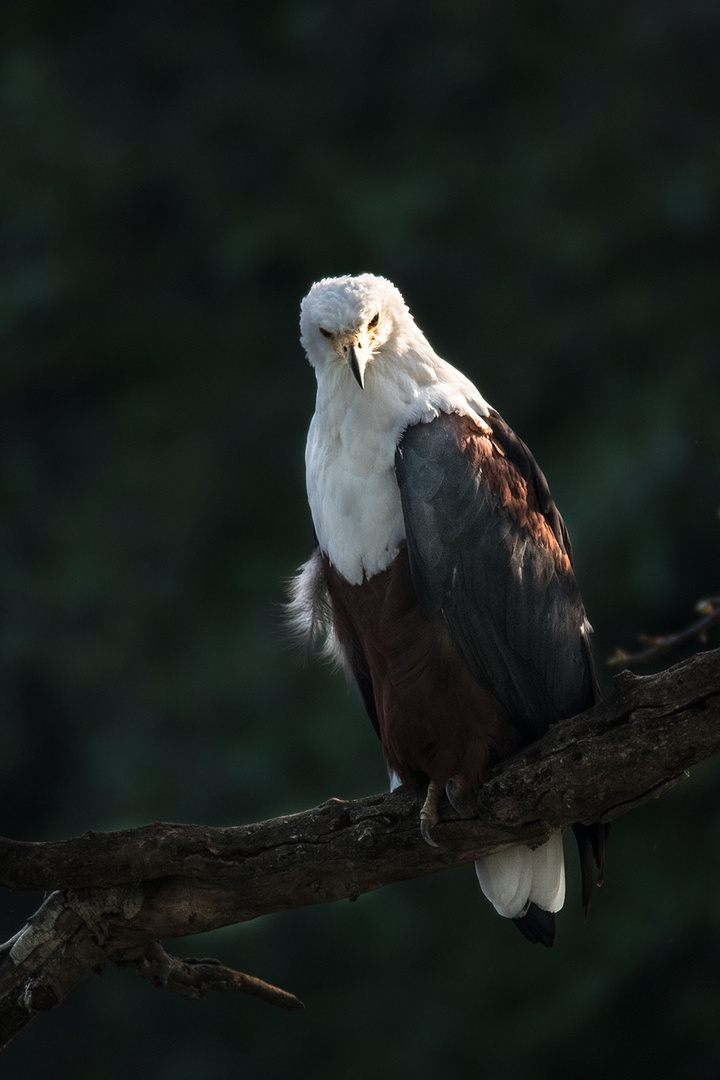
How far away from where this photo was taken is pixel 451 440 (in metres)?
2.90

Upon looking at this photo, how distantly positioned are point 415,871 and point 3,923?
192 inches

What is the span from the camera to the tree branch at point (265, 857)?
2.53 meters

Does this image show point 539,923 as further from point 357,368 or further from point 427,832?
point 357,368

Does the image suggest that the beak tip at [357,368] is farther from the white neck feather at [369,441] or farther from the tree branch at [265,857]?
the tree branch at [265,857]

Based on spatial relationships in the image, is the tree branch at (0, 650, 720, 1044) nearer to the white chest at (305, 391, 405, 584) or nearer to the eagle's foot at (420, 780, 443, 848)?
the eagle's foot at (420, 780, 443, 848)

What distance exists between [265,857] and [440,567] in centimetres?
77

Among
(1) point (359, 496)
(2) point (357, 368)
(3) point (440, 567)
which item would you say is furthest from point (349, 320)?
(3) point (440, 567)

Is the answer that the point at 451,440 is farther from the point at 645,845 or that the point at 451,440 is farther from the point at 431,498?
the point at 645,845

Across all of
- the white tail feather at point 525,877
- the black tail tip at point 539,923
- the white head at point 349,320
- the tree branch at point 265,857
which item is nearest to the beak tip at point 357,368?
the white head at point 349,320

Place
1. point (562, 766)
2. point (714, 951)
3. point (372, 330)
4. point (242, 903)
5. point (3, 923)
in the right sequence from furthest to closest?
point (3, 923)
point (714, 951)
point (372, 330)
point (242, 903)
point (562, 766)

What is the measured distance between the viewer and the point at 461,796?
2.78 meters

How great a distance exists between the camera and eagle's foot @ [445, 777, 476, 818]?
275cm

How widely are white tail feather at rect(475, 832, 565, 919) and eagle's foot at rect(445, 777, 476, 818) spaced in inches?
14.5

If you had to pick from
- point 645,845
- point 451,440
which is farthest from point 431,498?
point 645,845
